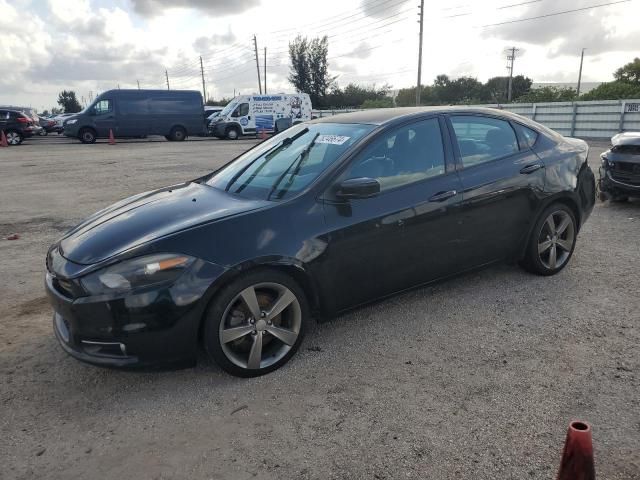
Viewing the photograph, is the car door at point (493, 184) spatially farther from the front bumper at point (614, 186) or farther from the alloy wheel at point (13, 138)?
the alloy wheel at point (13, 138)

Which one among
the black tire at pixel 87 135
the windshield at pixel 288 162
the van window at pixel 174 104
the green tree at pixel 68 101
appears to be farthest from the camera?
the green tree at pixel 68 101

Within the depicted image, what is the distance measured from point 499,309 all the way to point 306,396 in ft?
6.06

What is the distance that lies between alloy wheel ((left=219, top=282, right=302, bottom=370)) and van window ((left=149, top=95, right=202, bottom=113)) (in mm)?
24626

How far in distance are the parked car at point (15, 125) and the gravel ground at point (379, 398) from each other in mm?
22367

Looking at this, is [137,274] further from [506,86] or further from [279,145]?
[506,86]

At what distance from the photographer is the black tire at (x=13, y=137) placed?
2319 centimetres

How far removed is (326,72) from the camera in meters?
57.8

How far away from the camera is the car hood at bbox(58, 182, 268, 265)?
3006mm

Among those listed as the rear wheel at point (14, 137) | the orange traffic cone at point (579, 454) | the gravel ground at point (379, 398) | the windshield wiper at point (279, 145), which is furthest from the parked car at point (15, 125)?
the orange traffic cone at point (579, 454)

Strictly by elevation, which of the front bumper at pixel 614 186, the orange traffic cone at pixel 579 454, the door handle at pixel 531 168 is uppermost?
the door handle at pixel 531 168

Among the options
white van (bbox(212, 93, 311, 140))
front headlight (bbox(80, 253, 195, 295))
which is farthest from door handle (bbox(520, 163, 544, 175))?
white van (bbox(212, 93, 311, 140))

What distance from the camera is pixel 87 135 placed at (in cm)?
2445

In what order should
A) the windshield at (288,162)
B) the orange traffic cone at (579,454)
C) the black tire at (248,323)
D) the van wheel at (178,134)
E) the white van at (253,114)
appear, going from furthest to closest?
the white van at (253,114) → the van wheel at (178,134) → the windshield at (288,162) → the black tire at (248,323) → the orange traffic cone at (579,454)

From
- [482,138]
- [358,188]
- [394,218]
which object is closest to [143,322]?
[358,188]
